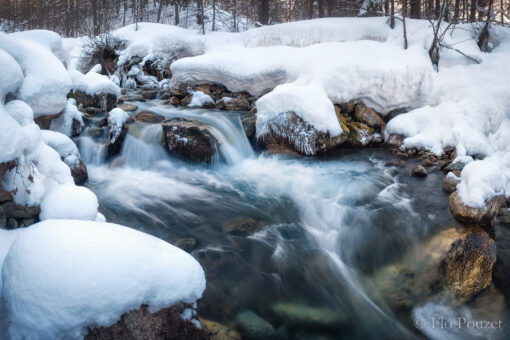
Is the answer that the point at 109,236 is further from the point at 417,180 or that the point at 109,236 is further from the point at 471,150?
the point at 471,150

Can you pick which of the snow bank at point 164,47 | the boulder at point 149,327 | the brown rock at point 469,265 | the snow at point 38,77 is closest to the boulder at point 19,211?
the snow at point 38,77

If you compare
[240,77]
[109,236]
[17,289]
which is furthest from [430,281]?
[240,77]

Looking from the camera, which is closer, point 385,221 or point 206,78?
point 385,221

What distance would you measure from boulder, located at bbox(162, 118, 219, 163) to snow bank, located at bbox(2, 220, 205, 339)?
431 centimetres

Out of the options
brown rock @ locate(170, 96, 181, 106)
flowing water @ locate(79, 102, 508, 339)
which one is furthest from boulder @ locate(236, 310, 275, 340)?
brown rock @ locate(170, 96, 181, 106)

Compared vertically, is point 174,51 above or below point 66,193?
above

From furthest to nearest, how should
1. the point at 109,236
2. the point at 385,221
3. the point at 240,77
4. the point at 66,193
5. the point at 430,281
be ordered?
1. the point at 240,77
2. the point at 385,221
3. the point at 430,281
4. the point at 66,193
5. the point at 109,236

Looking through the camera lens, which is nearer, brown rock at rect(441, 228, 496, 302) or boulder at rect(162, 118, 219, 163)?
brown rock at rect(441, 228, 496, 302)

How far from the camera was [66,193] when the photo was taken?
292 centimetres

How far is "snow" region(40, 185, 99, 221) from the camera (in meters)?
2.80

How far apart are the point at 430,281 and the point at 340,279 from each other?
967 millimetres

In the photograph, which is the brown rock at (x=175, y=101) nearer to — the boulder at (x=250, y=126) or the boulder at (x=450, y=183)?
the boulder at (x=250, y=126)

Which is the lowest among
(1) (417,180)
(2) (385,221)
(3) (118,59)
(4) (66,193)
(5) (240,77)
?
(2) (385,221)

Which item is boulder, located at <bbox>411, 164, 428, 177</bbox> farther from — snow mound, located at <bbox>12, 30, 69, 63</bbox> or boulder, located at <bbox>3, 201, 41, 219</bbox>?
snow mound, located at <bbox>12, 30, 69, 63</bbox>
